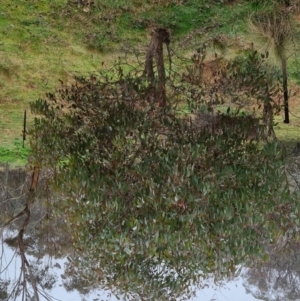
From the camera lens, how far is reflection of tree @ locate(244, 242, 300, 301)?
5.84m

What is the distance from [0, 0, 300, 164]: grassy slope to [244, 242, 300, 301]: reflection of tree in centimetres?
170

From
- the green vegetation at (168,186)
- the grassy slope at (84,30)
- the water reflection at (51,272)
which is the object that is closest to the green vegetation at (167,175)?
the green vegetation at (168,186)

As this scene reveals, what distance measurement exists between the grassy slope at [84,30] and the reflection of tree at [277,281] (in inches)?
67.0

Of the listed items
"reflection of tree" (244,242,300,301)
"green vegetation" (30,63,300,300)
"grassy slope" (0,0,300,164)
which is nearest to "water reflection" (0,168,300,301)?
"reflection of tree" (244,242,300,301)

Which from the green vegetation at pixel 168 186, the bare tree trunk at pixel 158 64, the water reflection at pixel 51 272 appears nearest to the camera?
the green vegetation at pixel 168 186

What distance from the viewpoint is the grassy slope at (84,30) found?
4.72 metres

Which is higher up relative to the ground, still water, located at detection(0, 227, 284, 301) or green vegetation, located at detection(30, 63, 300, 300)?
green vegetation, located at detection(30, 63, 300, 300)

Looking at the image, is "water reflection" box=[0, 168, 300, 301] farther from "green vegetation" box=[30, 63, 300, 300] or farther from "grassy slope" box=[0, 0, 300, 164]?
"green vegetation" box=[30, 63, 300, 300]

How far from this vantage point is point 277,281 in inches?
238

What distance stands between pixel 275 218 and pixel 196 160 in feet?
2.36

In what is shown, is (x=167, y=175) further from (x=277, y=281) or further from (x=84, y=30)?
(x=277, y=281)

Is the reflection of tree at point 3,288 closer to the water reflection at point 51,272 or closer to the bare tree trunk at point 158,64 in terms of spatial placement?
the water reflection at point 51,272

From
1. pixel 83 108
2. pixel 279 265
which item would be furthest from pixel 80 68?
pixel 279 265

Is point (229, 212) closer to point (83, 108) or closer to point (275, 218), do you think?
point (275, 218)
